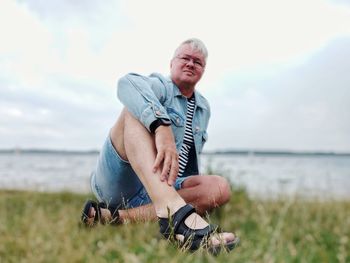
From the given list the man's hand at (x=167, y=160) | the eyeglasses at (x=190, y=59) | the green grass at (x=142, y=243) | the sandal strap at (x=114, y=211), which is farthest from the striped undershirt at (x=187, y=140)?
the man's hand at (x=167, y=160)

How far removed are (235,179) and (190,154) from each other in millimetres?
2730

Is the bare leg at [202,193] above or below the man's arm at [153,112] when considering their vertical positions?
below

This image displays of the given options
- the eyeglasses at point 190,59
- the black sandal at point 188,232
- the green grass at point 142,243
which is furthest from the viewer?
the eyeglasses at point 190,59

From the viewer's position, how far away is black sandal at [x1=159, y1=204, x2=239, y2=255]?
2.10 metres

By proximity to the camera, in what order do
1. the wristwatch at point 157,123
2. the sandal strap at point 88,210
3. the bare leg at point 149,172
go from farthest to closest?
the sandal strap at point 88,210
the wristwatch at point 157,123
the bare leg at point 149,172

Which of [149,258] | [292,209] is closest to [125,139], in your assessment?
[149,258]

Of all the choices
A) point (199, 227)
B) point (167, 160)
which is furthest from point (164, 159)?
point (199, 227)

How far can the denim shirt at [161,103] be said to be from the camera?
7.93ft

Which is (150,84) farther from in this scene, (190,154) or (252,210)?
(252,210)

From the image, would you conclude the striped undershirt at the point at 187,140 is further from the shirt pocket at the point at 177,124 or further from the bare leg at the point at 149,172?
the bare leg at the point at 149,172

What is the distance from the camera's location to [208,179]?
9.26ft

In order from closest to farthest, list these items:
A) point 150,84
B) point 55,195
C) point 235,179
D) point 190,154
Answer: point 150,84 < point 190,154 < point 235,179 < point 55,195

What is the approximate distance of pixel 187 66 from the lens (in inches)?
113

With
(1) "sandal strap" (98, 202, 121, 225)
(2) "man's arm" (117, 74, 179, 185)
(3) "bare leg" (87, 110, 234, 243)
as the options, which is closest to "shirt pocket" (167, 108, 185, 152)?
(2) "man's arm" (117, 74, 179, 185)
